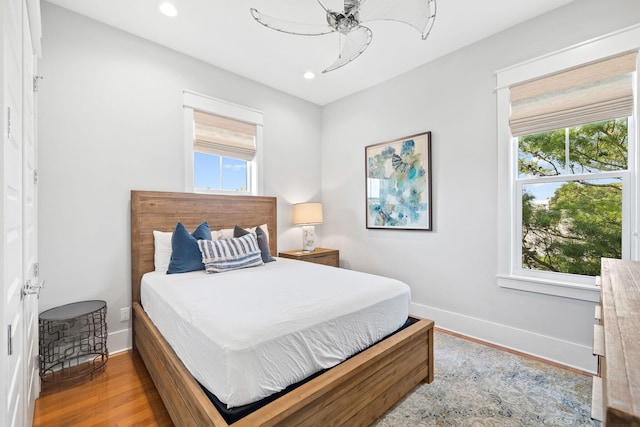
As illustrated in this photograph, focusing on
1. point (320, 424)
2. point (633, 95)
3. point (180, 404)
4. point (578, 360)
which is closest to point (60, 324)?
point (180, 404)

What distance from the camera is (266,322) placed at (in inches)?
53.9

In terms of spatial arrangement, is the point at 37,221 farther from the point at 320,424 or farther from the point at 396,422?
the point at 396,422

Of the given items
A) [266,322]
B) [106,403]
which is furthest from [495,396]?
[106,403]

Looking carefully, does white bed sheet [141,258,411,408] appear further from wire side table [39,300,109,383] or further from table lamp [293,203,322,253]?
table lamp [293,203,322,253]

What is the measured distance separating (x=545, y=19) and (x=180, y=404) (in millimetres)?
3763

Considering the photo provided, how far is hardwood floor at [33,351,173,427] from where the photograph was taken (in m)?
1.70

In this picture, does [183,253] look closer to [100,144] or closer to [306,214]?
[100,144]

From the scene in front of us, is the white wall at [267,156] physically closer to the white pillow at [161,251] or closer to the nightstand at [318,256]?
the white pillow at [161,251]

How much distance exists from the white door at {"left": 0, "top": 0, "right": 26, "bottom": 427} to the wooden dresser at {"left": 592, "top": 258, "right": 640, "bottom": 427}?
1.43 meters

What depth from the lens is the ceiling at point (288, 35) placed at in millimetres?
2328

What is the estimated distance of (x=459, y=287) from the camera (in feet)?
9.64

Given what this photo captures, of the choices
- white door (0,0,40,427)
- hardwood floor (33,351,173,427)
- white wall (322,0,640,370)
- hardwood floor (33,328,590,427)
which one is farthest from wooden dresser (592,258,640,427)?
hardwood floor (33,351,173,427)

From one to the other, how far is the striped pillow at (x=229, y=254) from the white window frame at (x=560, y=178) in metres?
2.31

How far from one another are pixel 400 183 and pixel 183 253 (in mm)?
2438
